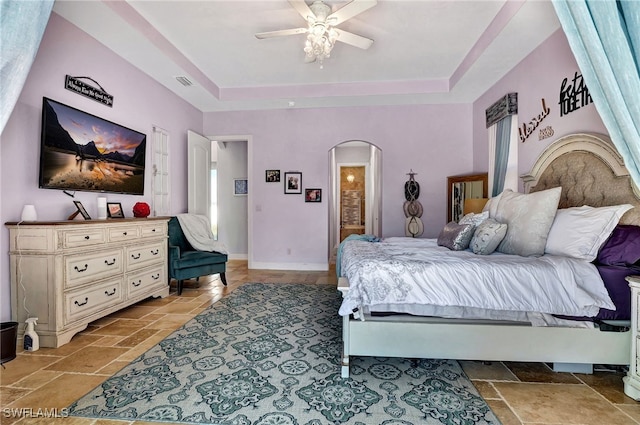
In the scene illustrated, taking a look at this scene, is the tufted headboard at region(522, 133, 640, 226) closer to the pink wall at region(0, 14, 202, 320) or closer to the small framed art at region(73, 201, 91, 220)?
the small framed art at region(73, 201, 91, 220)

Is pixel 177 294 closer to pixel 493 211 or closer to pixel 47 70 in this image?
pixel 47 70

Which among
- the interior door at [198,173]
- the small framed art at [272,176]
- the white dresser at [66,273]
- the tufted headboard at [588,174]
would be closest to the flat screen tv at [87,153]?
the white dresser at [66,273]

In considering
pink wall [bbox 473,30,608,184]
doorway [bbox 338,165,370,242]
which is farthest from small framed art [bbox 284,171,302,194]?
doorway [bbox 338,165,370,242]

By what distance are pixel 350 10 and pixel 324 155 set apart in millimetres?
2934

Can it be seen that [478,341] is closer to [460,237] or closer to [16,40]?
[460,237]

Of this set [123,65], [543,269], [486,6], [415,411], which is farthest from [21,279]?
[486,6]

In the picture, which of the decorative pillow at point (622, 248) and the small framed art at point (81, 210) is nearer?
the decorative pillow at point (622, 248)

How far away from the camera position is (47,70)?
265 centimetres

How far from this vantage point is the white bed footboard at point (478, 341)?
189cm

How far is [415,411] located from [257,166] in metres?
4.70

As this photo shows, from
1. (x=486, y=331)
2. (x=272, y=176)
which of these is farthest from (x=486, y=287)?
(x=272, y=176)

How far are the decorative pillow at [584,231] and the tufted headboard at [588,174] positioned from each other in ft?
0.83

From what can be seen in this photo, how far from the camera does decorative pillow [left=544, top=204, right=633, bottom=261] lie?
6.53ft

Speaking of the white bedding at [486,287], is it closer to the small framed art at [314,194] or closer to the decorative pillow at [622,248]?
the decorative pillow at [622,248]
